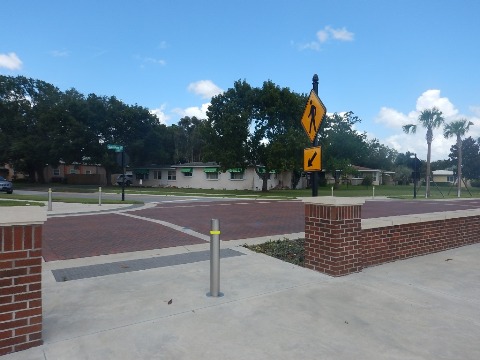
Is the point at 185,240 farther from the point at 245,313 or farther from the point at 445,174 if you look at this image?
the point at 445,174

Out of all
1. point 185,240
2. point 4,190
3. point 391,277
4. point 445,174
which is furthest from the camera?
point 445,174

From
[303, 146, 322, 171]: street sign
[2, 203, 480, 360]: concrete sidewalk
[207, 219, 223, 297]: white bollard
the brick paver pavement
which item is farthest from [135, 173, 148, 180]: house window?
[207, 219, 223, 297]: white bollard

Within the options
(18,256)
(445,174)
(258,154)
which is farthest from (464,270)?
(445,174)

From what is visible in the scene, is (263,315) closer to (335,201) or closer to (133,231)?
(335,201)

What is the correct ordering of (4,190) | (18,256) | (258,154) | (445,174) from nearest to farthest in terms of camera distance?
(18,256) < (4,190) < (258,154) < (445,174)

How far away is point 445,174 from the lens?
8212 centimetres

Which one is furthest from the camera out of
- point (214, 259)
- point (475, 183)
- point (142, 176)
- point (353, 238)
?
point (475, 183)

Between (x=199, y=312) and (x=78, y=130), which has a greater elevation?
(x=78, y=130)

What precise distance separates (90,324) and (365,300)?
3.31 metres

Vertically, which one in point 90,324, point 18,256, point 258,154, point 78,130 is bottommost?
→ point 90,324

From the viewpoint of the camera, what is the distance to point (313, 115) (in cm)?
636

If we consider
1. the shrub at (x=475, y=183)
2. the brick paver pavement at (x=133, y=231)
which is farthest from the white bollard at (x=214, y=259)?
the shrub at (x=475, y=183)

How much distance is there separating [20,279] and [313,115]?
491 centimetres

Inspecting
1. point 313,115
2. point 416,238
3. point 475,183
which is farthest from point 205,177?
point 475,183
